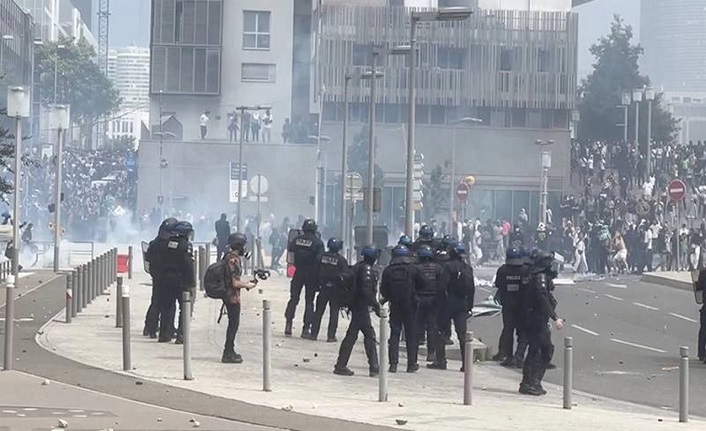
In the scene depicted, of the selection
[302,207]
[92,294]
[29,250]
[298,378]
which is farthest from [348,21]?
[298,378]

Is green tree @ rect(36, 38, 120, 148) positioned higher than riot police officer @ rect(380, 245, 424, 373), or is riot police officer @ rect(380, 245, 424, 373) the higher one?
green tree @ rect(36, 38, 120, 148)

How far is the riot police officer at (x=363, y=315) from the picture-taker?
60.6 ft

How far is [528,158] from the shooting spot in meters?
74.5

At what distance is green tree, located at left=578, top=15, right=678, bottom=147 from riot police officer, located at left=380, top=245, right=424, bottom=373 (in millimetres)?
67040

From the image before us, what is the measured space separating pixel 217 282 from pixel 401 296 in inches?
85.2

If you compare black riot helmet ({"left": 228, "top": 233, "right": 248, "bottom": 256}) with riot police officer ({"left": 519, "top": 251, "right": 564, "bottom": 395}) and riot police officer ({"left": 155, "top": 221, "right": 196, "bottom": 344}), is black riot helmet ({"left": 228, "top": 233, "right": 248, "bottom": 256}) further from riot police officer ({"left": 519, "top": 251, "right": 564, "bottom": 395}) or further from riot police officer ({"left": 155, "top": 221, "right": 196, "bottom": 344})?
riot police officer ({"left": 519, "top": 251, "right": 564, "bottom": 395})

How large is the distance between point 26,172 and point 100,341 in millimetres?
49890

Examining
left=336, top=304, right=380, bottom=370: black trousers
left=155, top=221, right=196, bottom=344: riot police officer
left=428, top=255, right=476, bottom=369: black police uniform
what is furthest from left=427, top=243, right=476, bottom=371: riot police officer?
left=155, top=221, right=196, bottom=344: riot police officer

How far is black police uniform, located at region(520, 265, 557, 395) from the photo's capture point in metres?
17.4

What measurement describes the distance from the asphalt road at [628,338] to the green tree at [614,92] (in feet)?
156

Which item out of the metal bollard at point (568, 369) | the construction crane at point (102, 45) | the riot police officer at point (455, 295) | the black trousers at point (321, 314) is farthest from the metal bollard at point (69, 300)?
the construction crane at point (102, 45)

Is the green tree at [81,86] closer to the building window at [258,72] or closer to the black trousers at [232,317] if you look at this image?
the building window at [258,72]

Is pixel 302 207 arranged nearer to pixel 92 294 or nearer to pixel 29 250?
pixel 29 250

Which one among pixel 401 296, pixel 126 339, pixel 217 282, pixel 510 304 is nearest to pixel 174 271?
pixel 217 282
